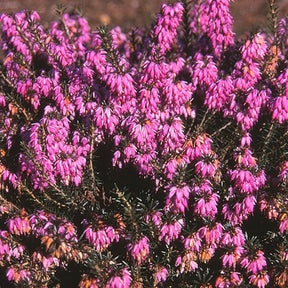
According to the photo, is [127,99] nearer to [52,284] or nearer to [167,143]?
[167,143]

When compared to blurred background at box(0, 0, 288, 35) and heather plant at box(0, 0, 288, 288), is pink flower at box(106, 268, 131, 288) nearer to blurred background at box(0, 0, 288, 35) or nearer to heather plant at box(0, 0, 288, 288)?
heather plant at box(0, 0, 288, 288)

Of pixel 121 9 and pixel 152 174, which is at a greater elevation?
pixel 121 9

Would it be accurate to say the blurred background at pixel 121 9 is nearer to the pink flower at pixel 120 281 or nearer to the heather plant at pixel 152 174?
the heather plant at pixel 152 174

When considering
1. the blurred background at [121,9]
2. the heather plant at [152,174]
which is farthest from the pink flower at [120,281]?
the blurred background at [121,9]

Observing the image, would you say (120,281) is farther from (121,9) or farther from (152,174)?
(121,9)

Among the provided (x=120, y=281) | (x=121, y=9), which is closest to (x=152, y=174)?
(x=120, y=281)

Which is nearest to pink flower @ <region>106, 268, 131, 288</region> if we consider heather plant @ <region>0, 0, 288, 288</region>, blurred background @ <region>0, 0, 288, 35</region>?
heather plant @ <region>0, 0, 288, 288</region>

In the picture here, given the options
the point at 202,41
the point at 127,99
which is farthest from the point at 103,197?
the point at 202,41
